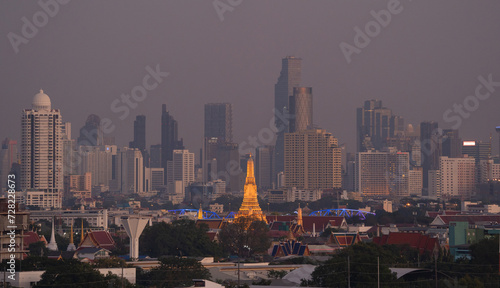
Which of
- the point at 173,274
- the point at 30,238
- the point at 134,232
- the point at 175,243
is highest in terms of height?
the point at 134,232

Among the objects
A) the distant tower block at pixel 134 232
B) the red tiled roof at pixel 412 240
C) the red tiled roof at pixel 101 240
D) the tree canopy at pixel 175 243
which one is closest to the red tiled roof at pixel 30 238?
the red tiled roof at pixel 101 240

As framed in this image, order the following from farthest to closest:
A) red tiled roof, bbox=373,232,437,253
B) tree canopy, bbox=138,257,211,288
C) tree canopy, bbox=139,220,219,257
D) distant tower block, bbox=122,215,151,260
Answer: tree canopy, bbox=139,220,219,257 → red tiled roof, bbox=373,232,437,253 → distant tower block, bbox=122,215,151,260 → tree canopy, bbox=138,257,211,288

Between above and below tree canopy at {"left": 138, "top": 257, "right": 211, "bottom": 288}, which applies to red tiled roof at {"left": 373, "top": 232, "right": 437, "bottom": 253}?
above

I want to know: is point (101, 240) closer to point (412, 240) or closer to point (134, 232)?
point (134, 232)

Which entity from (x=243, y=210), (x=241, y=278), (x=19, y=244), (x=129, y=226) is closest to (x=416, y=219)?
(x=243, y=210)

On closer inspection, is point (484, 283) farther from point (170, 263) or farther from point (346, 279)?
point (170, 263)

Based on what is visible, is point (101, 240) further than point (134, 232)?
Yes

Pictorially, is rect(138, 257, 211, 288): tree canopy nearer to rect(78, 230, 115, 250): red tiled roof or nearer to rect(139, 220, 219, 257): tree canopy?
rect(139, 220, 219, 257): tree canopy

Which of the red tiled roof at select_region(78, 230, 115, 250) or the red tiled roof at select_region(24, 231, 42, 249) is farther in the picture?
the red tiled roof at select_region(24, 231, 42, 249)

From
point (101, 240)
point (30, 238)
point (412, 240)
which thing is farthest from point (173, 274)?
point (30, 238)

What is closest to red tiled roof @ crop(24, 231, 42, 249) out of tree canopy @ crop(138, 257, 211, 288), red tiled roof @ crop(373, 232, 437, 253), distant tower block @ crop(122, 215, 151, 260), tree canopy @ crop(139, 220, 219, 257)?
tree canopy @ crop(139, 220, 219, 257)

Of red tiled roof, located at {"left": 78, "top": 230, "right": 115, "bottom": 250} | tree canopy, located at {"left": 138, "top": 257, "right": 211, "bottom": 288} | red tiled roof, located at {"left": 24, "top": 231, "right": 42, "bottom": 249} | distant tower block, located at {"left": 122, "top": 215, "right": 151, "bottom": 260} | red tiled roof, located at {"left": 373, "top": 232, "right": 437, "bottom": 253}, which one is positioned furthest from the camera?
red tiled roof, located at {"left": 24, "top": 231, "right": 42, "bottom": 249}

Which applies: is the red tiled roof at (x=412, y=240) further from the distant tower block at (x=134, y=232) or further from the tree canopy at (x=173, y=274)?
the tree canopy at (x=173, y=274)

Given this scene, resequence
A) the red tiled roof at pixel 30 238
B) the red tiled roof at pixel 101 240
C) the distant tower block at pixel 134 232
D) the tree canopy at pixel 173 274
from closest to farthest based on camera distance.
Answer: the tree canopy at pixel 173 274, the distant tower block at pixel 134 232, the red tiled roof at pixel 101 240, the red tiled roof at pixel 30 238
